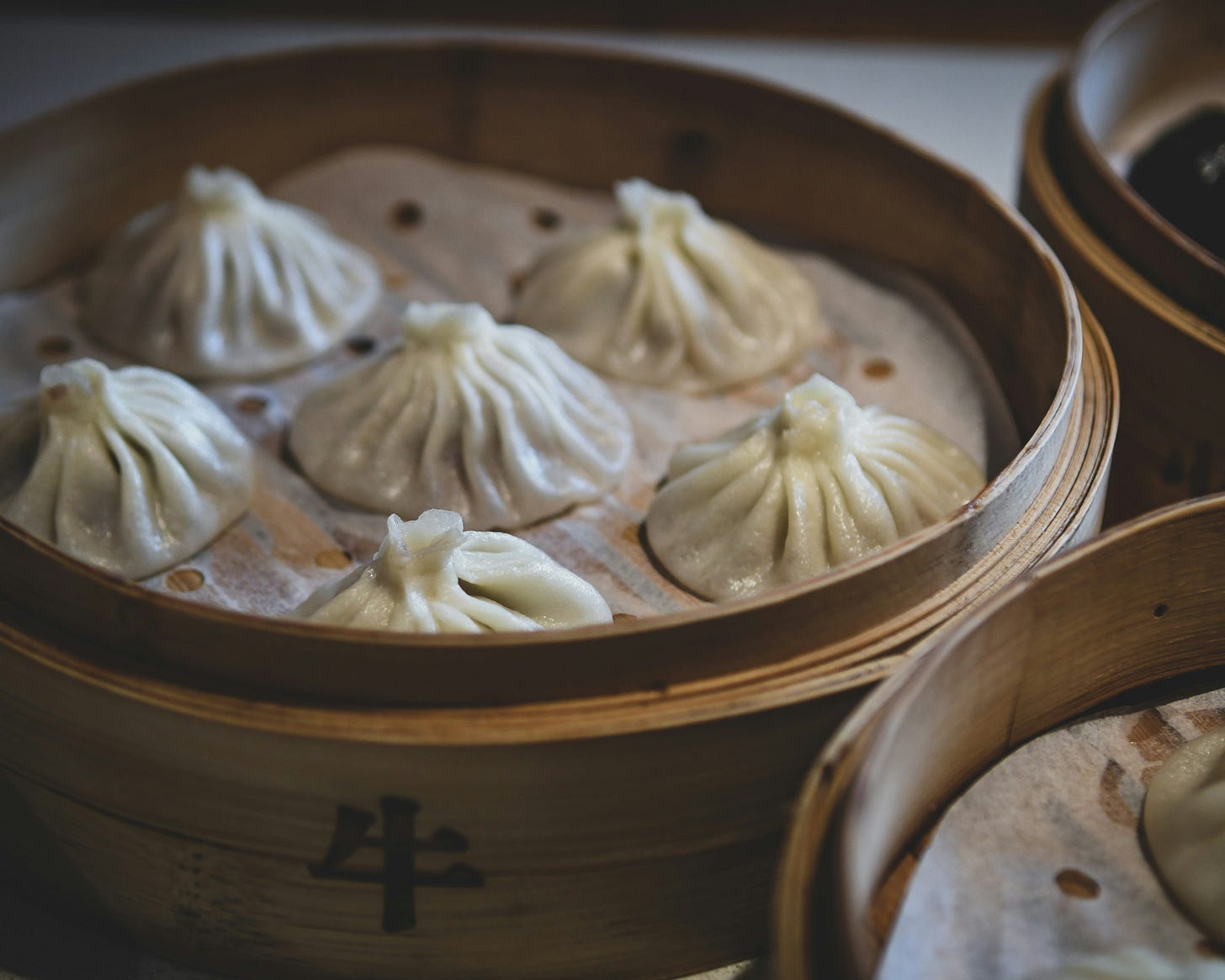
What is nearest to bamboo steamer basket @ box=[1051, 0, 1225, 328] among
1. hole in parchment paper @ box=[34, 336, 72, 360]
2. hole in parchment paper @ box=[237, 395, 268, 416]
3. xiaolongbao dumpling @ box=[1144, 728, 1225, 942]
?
xiaolongbao dumpling @ box=[1144, 728, 1225, 942]

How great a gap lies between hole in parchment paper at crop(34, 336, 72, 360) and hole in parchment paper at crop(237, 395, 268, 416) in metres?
0.34

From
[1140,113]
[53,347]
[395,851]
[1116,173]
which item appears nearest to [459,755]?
[395,851]

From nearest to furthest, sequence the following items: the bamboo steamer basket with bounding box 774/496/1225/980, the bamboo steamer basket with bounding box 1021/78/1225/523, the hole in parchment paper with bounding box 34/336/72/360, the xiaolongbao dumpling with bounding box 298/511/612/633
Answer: the bamboo steamer basket with bounding box 774/496/1225/980 < the xiaolongbao dumpling with bounding box 298/511/612/633 < the bamboo steamer basket with bounding box 1021/78/1225/523 < the hole in parchment paper with bounding box 34/336/72/360

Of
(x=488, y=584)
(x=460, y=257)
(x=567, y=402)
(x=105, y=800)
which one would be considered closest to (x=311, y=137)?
(x=460, y=257)

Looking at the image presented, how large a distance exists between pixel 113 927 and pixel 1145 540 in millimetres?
1284

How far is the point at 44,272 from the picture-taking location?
2.43 metres

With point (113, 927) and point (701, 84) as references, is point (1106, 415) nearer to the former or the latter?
point (701, 84)

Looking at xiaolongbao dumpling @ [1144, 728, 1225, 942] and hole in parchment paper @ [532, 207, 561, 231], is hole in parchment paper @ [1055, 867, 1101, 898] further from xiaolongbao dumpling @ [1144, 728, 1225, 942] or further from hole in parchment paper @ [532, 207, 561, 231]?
hole in parchment paper @ [532, 207, 561, 231]

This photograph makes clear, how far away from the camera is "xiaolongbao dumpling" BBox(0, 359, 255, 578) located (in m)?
1.84

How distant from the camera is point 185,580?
1843 millimetres

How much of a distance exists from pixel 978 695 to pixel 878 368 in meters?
0.89

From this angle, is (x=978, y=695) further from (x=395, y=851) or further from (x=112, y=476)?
(x=112, y=476)

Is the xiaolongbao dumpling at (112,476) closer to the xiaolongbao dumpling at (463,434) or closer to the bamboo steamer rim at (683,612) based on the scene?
the xiaolongbao dumpling at (463,434)

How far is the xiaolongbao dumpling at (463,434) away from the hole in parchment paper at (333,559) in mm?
103
